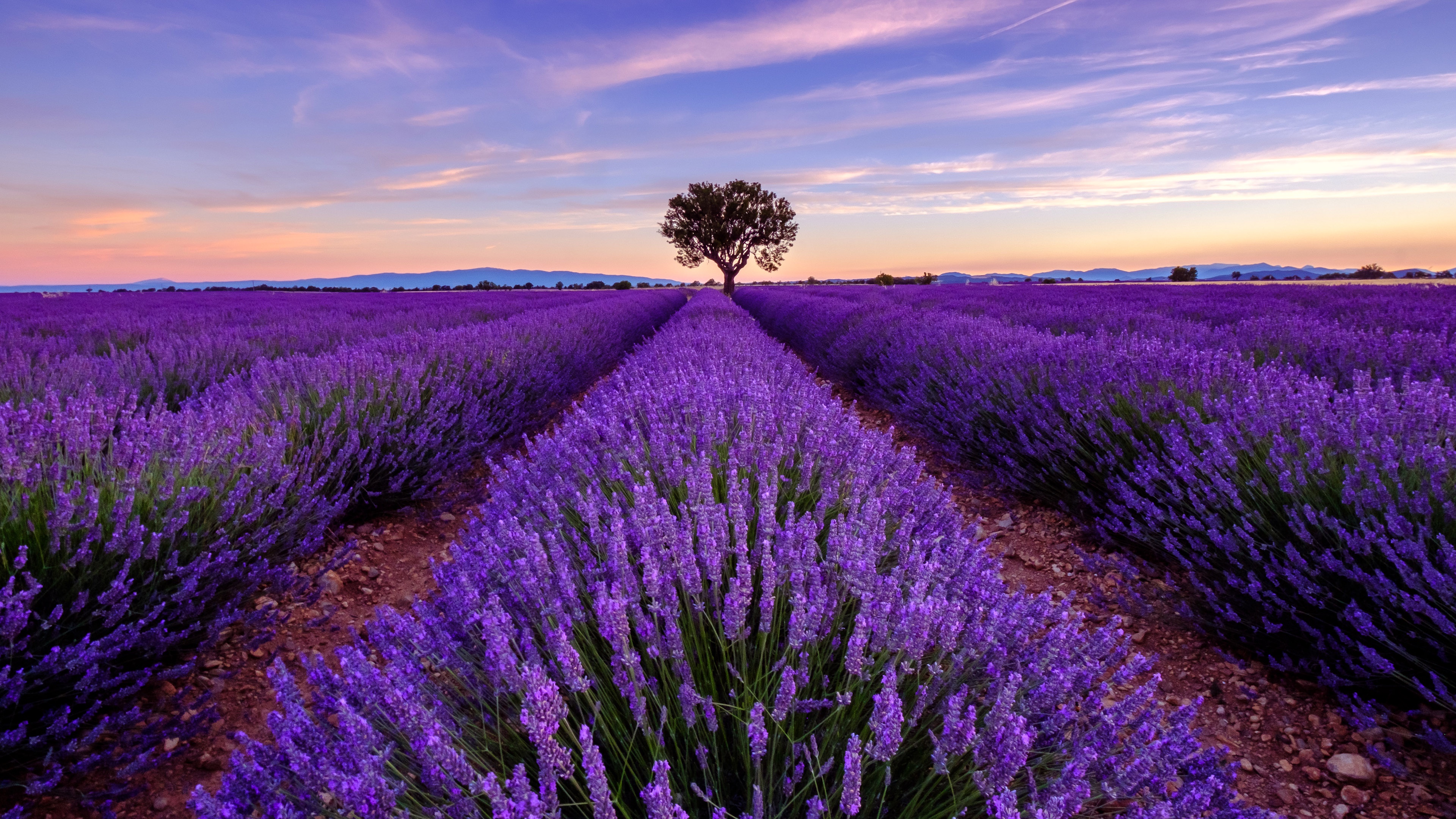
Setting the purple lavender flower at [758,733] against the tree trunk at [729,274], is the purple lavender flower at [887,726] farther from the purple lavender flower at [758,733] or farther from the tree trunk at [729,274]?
the tree trunk at [729,274]

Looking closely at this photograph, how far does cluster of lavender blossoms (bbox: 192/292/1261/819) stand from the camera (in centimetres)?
90

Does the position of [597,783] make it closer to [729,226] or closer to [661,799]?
[661,799]

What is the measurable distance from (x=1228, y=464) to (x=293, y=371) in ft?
15.7

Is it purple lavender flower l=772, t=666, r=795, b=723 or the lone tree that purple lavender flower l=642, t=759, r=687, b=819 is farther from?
the lone tree

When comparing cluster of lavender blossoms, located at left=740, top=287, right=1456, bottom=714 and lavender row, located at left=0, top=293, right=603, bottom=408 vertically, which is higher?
lavender row, located at left=0, top=293, right=603, bottom=408

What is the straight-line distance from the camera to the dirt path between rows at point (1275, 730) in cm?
180

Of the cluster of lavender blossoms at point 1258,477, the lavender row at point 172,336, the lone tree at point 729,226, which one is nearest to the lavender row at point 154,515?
the lavender row at point 172,336

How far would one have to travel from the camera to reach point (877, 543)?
1.53m

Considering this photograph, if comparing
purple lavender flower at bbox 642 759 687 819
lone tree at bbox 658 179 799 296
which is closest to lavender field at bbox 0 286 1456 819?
purple lavender flower at bbox 642 759 687 819

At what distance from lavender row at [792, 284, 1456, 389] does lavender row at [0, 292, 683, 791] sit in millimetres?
4737

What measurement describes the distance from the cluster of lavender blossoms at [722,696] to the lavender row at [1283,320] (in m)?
3.14

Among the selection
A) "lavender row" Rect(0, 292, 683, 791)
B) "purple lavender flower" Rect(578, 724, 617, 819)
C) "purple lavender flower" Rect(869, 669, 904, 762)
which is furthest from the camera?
"lavender row" Rect(0, 292, 683, 791)

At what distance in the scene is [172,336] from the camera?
6582 millimetres

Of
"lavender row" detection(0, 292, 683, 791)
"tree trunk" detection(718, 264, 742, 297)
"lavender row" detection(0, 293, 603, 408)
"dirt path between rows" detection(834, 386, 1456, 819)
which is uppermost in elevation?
"tree trunk" detection(718, 264, 742, 297)
